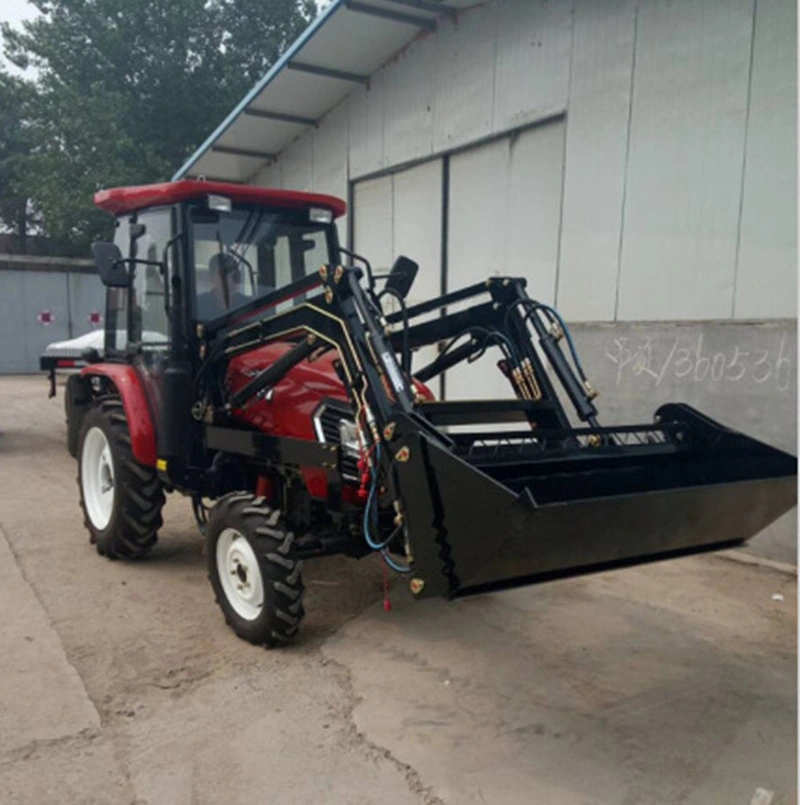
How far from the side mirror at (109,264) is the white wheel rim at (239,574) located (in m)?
1.66

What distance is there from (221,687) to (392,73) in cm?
756

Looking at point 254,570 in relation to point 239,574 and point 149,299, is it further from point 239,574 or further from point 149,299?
point 149,299

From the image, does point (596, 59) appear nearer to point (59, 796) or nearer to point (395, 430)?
point (395, 430)

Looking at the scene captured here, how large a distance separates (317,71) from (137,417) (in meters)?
6.06

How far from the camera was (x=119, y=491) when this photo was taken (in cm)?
475

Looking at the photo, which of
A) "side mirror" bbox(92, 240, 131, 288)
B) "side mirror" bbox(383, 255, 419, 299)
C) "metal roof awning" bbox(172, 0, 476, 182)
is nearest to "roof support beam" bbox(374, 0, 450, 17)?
"metal roof awning" bbox(172, 0, 476, 182)

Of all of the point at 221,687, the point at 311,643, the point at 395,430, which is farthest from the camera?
the point at 311,643

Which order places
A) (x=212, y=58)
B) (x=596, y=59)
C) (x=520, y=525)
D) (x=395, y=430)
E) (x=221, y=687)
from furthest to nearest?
(x=212, y=58)
(x=596, y=59)
(x=221, y=687)
(x=395, y=430)
(x=520, y=525)

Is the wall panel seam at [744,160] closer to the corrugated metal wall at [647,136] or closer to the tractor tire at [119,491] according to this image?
the corrugated metal wall at [647,136]

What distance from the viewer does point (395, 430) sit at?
9.51 ft

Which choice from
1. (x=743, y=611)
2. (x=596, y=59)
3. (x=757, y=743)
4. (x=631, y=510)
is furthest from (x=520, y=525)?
(x=596, y=59)

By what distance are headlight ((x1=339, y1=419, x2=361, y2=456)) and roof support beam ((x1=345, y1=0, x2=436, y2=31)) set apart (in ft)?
18.3

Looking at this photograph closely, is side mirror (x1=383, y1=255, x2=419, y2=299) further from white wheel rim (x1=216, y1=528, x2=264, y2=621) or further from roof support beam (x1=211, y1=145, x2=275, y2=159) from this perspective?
roof support beam (x1=211, y1=145, x2=275, y2=159)

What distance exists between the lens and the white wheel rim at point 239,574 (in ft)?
12.5
